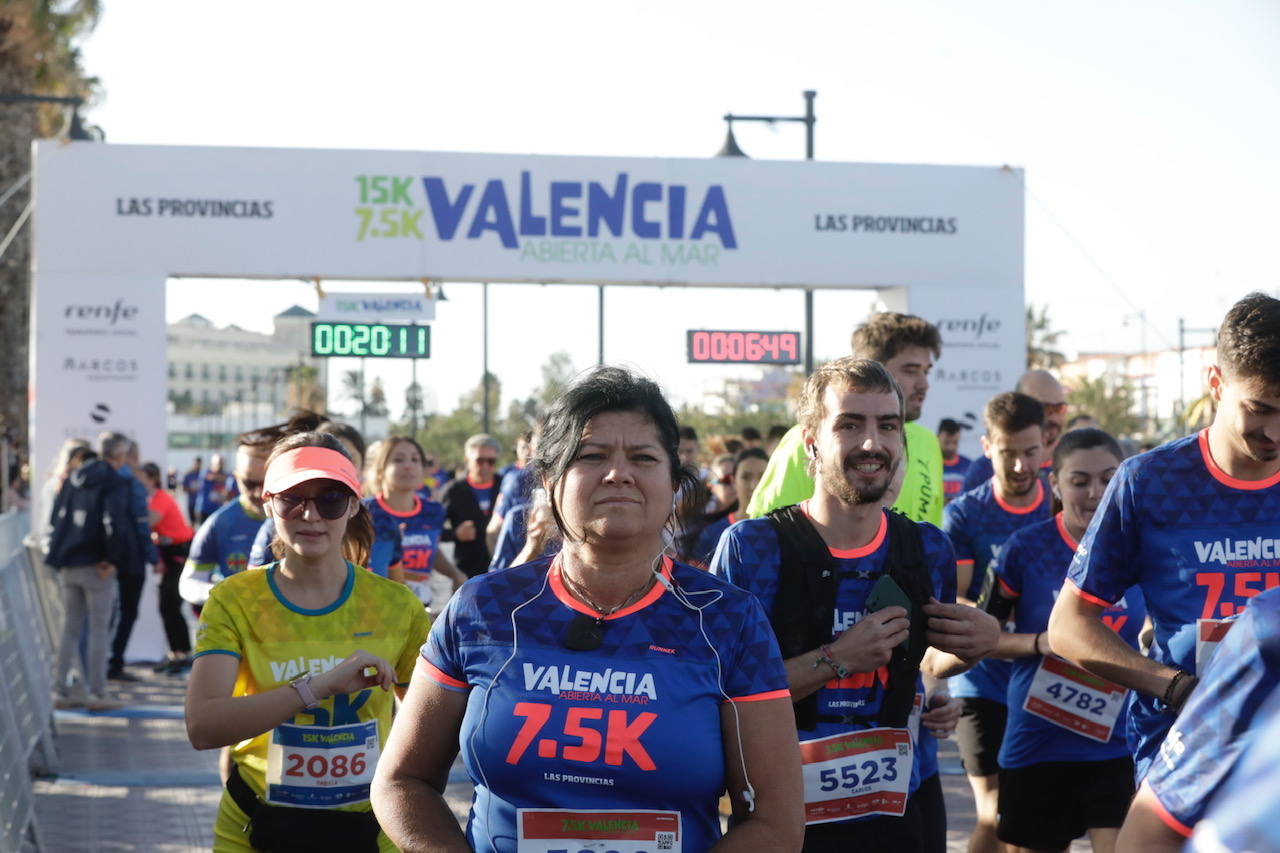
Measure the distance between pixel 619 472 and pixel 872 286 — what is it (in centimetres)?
1147

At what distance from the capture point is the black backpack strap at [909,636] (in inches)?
137

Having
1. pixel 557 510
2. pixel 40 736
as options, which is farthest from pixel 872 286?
pixel 557 510

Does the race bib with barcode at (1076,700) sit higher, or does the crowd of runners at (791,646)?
the crowd of runners at (791,646)

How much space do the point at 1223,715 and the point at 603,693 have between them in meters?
1.05

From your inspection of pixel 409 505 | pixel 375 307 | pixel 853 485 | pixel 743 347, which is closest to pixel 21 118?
pixel 375 307

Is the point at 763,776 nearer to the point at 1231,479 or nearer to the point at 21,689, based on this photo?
the point at 1231,479

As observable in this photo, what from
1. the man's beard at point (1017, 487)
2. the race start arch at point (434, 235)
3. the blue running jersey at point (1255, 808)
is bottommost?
the blue running jersey at point (1255, 808)

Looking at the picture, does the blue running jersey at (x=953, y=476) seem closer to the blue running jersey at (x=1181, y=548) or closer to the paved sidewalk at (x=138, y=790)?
the paved sidewalk at (x=138, y=790)

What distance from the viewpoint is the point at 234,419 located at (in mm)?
112312

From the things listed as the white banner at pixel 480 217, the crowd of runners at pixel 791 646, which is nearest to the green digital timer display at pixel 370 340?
the white banner at pixel 480 217

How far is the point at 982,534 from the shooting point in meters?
5.95

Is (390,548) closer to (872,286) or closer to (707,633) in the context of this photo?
(707,633)

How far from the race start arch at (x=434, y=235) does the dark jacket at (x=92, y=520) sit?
2437mm

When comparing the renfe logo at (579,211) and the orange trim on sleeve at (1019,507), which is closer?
the orange trim on sleeve at (1019,507)
